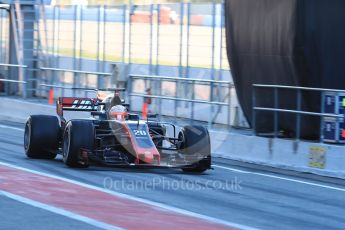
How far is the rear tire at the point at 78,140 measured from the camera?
13188 millimetres

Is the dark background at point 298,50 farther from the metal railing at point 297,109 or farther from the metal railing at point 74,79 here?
the metal railing at point 74,79

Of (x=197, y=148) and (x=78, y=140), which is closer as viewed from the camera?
(x=78, y=140)

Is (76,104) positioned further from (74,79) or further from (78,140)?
(74,79)

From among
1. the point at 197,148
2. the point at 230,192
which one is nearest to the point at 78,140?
the point at 197,148

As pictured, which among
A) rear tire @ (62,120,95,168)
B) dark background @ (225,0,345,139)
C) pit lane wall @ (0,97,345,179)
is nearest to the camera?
rear tire @ (62,120,95,168)

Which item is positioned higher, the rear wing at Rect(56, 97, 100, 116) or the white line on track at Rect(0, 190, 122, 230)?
the rear wing at Rect(56, 97, 100, 116)

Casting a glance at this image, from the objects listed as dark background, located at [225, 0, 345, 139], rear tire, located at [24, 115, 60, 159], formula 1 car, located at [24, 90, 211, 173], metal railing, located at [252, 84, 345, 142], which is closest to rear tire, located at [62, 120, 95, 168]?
formula 1 car, located at [24, 90, 211, 173]

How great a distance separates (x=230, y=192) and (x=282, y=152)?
4251mm

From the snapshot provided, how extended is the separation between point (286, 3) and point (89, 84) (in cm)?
1029

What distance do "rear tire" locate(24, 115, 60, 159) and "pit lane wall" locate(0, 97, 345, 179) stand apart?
4.49m

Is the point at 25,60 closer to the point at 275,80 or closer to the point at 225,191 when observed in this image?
the point at 275,80

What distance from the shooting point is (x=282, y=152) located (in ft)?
53.2

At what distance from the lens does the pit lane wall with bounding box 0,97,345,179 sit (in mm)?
15023

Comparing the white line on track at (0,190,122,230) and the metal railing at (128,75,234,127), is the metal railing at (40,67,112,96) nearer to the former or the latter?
the metal railing at (128,75,234,127)
